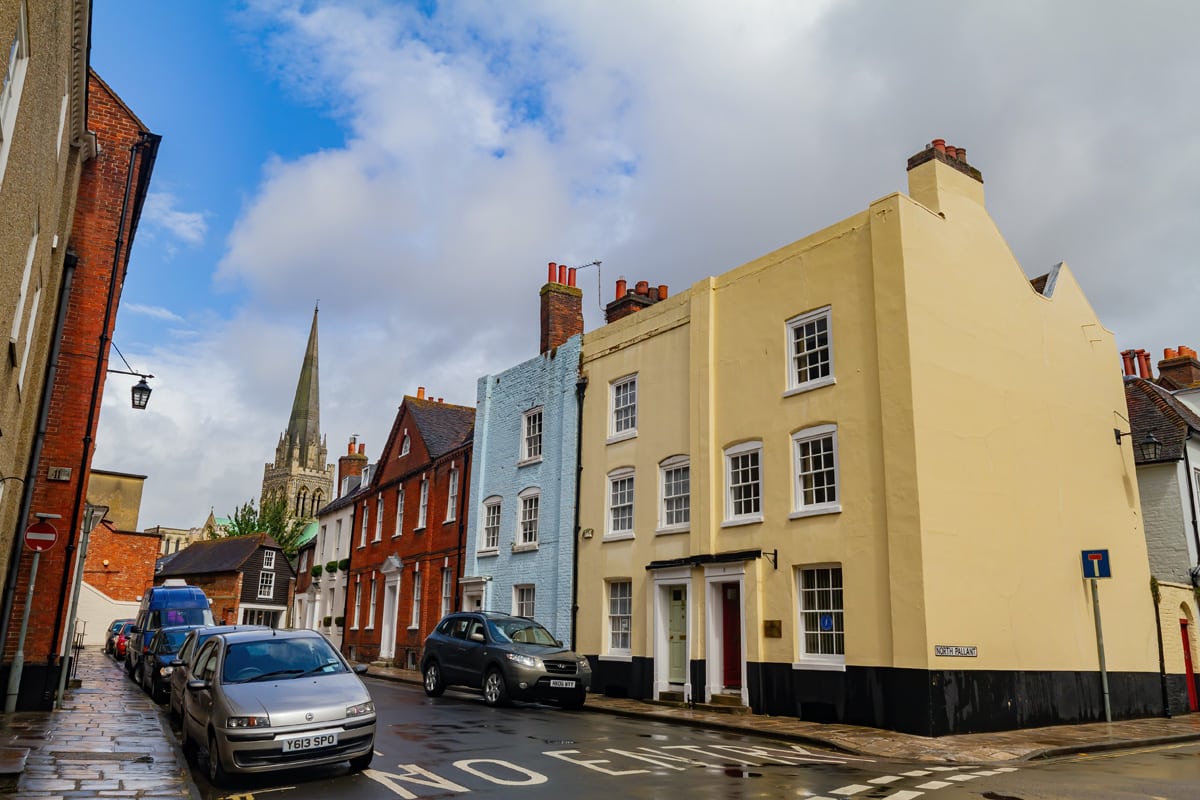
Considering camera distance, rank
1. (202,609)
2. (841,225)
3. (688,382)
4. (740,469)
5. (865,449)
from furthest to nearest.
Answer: (202,609)
(688,382)
(740,469)
(841,225)
(865,449)

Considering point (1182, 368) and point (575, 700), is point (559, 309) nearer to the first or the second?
point (575, 700)

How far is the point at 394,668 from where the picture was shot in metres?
30.4

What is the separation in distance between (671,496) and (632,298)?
6516mm

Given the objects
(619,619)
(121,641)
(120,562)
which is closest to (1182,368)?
(619,619)

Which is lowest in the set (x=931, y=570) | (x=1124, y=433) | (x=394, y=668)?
(x=394, y=668)

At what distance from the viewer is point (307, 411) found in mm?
117125

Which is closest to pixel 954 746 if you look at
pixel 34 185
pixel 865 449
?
pixel 865 449

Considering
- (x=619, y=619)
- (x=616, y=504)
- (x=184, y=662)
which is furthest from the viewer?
(x=616, y=504)

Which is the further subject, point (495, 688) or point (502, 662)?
point (495, 688)

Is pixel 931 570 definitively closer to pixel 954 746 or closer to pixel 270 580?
pixel 954 746

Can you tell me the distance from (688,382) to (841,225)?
5.13 metres

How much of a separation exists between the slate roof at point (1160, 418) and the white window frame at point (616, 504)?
41.9 ft

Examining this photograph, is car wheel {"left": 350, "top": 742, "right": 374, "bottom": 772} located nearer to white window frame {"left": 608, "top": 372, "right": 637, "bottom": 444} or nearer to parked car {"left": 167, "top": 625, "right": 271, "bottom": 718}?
parked car {"left": 167, "top": 625, "right": 271, "bottom": 718}

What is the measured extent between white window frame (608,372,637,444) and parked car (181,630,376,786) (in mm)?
12317
